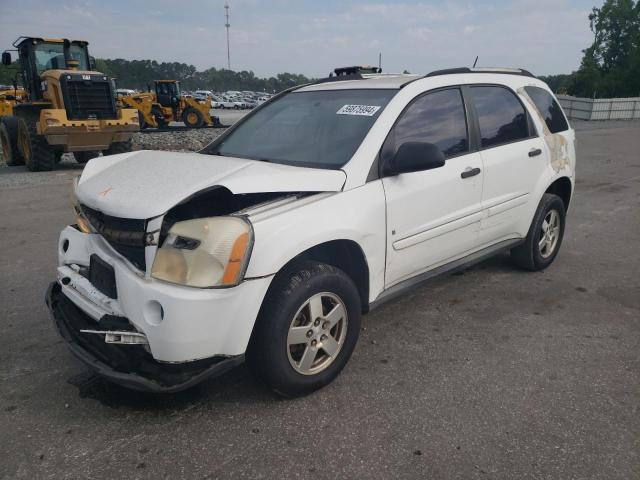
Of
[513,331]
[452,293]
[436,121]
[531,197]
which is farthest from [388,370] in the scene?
[531,197]

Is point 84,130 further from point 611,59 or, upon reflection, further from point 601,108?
point 611,59

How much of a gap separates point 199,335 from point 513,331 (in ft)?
7.59

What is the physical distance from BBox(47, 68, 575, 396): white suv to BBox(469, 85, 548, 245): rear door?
0.02 meters

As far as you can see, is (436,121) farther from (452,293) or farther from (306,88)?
(452,293)

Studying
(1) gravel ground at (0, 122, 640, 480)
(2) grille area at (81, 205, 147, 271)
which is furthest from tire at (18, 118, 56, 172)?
(2) grille area at (81, 205, 147, 271)

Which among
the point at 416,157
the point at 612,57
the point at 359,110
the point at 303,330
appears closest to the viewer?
the point at 303,330

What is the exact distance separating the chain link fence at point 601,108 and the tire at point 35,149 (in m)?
29.0

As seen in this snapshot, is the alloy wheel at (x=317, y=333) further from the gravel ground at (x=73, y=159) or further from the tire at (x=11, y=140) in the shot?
the tire at (x=11, y=140)

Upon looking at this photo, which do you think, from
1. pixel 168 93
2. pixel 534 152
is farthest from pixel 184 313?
pixel 168 93

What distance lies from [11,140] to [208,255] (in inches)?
493

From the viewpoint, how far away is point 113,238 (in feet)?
8.39

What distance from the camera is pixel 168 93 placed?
24.0m

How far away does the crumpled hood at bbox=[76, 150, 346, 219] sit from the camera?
2.46m

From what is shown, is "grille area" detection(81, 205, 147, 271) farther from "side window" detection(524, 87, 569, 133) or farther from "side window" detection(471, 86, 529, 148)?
"side window" detection(524, 87, 569, 133)
